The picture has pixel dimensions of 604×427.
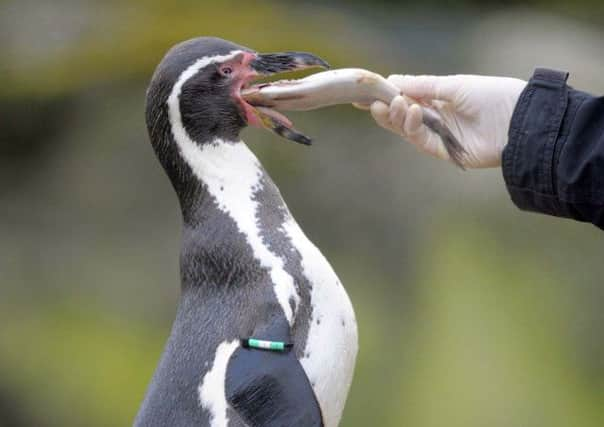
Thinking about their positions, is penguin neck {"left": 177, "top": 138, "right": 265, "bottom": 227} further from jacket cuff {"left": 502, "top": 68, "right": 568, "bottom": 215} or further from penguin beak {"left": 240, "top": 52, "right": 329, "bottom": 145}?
jacket cuff {"left": 502, "top": 68, "right": 568, "bottom": 215}

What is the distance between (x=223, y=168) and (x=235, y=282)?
0.46 ft

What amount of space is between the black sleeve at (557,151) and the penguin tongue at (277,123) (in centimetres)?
25

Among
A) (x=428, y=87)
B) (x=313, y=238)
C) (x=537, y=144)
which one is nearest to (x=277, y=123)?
(x=428, y=87)

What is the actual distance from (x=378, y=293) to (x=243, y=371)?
1.43 m

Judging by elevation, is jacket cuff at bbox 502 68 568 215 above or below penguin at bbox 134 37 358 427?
above

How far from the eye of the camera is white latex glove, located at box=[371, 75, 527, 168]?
1194 mm

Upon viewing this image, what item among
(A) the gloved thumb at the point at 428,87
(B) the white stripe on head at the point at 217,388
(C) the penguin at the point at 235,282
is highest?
(A) the gloved thumb at the point at 428,87

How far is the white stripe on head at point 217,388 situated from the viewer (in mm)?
1101

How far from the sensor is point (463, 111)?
122cm

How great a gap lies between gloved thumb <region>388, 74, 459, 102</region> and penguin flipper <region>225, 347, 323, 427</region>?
1.22 ft

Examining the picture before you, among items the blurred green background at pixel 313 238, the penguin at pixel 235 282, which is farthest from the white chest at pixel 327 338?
the blurred green background at pixel 313 238

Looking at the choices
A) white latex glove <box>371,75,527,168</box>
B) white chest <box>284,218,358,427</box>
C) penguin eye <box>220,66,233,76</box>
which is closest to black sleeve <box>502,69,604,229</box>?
white latex glove <box>371,75,527,168</box>

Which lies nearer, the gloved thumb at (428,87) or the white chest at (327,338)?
the white chest at (327,338)

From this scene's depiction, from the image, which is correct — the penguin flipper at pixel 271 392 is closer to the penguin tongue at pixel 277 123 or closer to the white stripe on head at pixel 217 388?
the white stripe on head at pixel 217 388
